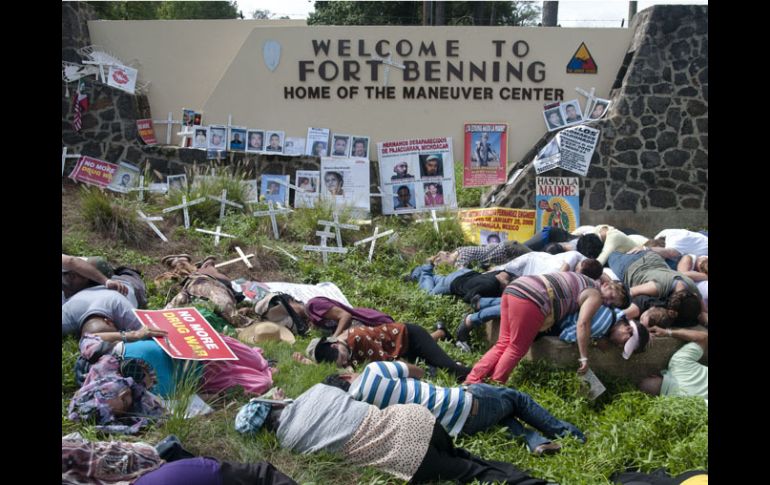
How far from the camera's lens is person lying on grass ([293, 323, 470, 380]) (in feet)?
20.5

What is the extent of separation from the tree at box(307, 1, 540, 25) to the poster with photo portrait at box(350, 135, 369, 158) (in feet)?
42.3

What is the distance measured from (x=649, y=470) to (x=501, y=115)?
859cm

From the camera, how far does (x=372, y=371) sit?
498cm

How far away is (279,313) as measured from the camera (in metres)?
7.24

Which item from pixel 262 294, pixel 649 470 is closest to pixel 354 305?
pixel 262 294

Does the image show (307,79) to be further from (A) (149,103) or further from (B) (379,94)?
(A) (149,103)

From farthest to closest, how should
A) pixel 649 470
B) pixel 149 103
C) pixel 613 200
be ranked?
pixel 149 103 < pixel 613 200 < pixel 649 470

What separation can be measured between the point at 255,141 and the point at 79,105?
2822 millimetres

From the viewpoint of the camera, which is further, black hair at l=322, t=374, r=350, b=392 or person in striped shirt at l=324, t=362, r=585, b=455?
black hair at l=322, t=374, r=350, b=392

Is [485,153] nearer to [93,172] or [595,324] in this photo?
[93,172]

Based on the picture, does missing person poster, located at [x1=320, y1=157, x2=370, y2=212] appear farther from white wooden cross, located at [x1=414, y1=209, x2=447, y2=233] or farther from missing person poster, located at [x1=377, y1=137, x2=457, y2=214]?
white wooden cross, located at [x1=414, y1=209, x2=447, y2=233]

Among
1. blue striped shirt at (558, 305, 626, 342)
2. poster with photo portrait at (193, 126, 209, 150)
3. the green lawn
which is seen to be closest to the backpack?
the green lawn

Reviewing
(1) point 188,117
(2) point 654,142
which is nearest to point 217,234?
(1) point 188,117

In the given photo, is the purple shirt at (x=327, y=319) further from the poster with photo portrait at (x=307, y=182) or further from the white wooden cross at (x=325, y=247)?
the poster with photo portrait at (x=307, y=182)
